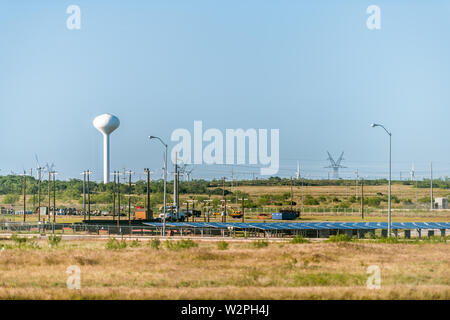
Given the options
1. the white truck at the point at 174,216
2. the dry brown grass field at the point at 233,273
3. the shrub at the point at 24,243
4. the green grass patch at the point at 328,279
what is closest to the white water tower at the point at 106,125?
the white truck at the point at 174,216

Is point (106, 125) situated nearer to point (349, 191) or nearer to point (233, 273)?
point (349, 191)

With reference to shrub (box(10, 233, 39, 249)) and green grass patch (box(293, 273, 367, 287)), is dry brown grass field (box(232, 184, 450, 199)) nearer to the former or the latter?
shrub (box(10, 233, 39, 249))

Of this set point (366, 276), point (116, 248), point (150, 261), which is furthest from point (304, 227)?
point (366, 276)

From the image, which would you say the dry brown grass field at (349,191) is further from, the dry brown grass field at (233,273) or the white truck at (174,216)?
the dry brown grass field at (233,273)

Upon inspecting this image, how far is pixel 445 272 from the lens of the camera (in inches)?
1282

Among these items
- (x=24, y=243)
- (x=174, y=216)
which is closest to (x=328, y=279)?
(x=24, y=243)

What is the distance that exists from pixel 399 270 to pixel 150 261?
14269mm

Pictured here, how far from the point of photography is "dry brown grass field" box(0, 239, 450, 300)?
78.6ft

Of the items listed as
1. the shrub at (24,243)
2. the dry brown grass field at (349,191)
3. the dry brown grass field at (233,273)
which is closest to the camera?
the dry brown grass field at (233,273)

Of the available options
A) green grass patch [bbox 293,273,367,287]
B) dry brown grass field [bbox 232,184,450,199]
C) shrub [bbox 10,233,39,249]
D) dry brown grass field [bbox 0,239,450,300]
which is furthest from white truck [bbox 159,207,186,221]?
dry brown grass field [bbox 232,184,450,199]

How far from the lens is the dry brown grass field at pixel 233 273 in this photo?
24.0m

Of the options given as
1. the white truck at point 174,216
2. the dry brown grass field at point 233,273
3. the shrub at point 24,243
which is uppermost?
the dry brown grass field at point 233,273

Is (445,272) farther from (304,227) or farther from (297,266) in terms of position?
(304,227)
